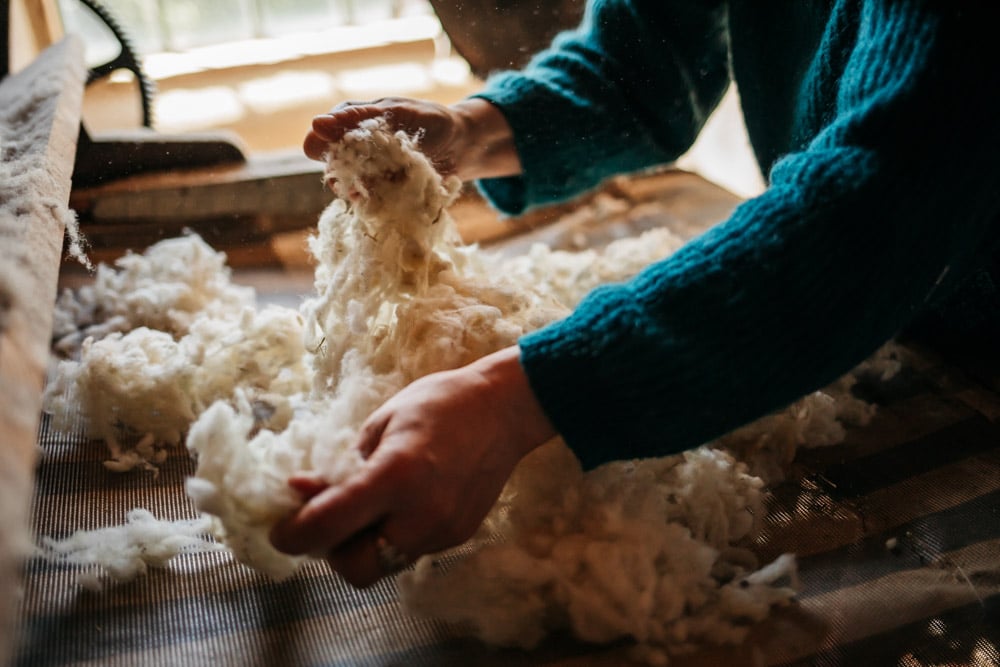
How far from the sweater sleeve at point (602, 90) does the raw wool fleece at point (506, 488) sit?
0.49 feet

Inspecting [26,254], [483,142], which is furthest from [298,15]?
[26,254]

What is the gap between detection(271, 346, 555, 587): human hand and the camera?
1.68ft

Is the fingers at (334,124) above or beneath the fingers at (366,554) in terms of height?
above

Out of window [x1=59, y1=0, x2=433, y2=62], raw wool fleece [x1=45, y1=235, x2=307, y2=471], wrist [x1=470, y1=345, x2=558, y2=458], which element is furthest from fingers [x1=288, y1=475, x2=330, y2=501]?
window [x1=59, y1=0, x2=433, y2=62]

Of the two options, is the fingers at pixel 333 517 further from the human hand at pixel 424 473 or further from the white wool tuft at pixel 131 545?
the white wool tuft at pixel 131 545

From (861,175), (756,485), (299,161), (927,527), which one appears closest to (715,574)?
(756,485)

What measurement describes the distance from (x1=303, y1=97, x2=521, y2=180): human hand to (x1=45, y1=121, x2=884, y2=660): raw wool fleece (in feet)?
0.11

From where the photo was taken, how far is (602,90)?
3.20 ft

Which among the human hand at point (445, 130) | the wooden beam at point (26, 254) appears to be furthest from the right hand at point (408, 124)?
the wooden beam at point (26, 254)

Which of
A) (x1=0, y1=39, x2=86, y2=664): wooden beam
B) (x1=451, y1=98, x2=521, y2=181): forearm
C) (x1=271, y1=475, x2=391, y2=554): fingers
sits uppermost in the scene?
(x1=0, y1=39, x2=86, y2=664): wooden beam

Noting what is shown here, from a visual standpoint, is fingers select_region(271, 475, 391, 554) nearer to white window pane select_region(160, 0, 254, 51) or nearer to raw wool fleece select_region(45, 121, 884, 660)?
raw wool fleece select_region(45, 121, 884, 660)

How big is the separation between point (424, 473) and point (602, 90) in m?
0.61

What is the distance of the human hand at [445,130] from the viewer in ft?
2.52

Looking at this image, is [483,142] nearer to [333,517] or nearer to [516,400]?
[516,400]
